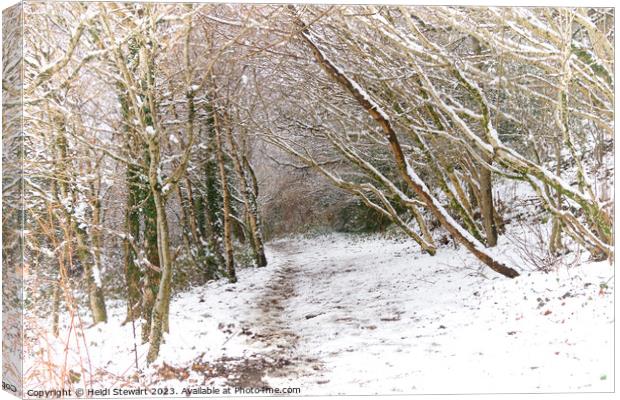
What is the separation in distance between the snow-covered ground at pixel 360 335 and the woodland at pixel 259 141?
0.11 metres

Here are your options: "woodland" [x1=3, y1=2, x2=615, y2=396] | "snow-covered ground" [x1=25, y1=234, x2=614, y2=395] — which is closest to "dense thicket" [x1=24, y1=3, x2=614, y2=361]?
"woodland" [x1=3, y1=2, x2=615, y2=396]

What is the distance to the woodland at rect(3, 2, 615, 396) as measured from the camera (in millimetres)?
3783

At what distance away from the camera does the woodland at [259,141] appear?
12.4 feet

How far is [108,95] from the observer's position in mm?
3924

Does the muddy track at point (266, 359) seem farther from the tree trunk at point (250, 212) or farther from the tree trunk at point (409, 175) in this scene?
the tree trunk at point (409, 175)

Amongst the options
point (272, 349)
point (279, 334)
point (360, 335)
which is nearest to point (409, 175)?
point (360, 335)

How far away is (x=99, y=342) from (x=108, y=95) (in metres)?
1.83

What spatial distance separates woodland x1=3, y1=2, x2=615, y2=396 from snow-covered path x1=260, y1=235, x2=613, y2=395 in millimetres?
192

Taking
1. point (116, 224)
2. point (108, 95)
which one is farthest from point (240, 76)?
point (116, 224)

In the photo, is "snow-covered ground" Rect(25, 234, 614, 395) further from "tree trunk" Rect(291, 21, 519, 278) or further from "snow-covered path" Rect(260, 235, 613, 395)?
"tree trunk" Rect(291, 21, 519, 278)

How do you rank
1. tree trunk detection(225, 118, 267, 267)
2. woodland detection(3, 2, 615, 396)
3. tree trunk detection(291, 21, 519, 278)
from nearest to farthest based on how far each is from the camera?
1. woodland detection(3, 2, 615, 396)
2. tree trunk detection(225, 118, 267, 267)
3. tree trunk detection(291, 21, 519, 278)

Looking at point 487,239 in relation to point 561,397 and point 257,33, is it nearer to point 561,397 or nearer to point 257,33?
point 561,397

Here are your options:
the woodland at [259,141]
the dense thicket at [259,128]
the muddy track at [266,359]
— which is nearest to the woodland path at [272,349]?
the muddy track at [266,359]

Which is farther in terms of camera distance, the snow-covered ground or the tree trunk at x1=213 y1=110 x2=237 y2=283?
the tree trunk at x1=213 y1=110 x2=237 y2=283
